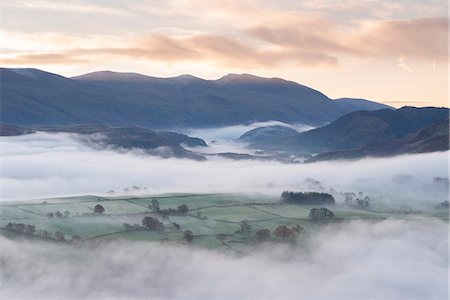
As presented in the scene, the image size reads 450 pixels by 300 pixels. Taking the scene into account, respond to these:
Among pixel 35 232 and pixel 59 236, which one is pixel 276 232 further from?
pixel 35 232

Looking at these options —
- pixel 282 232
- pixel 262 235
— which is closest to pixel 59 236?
pixel 262 235

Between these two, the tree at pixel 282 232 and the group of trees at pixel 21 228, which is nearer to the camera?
the group of trees at pixel 21 228

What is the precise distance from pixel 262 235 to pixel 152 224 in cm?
2819

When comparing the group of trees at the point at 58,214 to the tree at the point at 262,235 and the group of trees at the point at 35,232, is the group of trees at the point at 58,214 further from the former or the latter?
the tree at the point at 262,235

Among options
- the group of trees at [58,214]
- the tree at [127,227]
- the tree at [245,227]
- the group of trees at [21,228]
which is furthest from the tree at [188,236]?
the group of trees at [21,228]

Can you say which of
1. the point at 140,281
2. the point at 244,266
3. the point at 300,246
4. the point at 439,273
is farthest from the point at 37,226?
the point at 439,273

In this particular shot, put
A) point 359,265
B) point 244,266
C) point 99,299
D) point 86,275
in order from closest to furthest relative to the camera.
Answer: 1. point 99,299
2. point 86,275
3. point 244,266
4. point 359,265

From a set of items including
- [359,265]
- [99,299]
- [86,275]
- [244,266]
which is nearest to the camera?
[99,299]

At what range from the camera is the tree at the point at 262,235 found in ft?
615

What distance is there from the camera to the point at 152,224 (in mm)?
191875

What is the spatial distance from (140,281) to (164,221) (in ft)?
118

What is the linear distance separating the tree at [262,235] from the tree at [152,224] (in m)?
24.2

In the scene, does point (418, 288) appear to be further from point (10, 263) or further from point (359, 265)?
point (10, 263)

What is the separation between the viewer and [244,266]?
174500 mm
